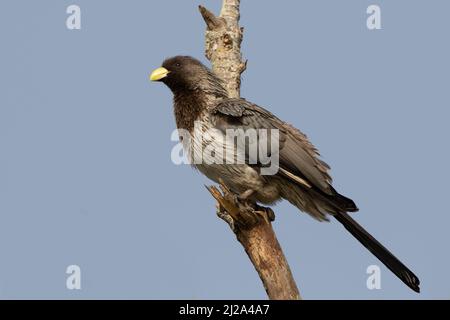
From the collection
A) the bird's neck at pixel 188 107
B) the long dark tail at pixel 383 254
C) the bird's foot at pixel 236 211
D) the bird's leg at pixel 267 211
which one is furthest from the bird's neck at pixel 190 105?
the long dark tail at pixel 383 254

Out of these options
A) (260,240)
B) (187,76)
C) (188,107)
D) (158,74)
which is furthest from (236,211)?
(158,74)

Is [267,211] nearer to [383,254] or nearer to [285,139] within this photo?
[285,139]

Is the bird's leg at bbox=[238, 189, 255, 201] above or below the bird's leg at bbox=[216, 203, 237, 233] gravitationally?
above

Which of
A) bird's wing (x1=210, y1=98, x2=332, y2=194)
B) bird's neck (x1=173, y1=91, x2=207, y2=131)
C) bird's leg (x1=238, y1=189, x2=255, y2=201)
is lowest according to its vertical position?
bird's leg (x1=238, y1=189, x2=255, y2=201)

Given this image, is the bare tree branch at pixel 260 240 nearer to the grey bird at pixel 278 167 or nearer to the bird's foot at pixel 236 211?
the bird's foot at pixel 236 211

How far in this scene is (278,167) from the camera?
336 inches

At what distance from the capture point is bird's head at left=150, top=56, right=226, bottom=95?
9.36 metres

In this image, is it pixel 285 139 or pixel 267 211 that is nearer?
pixel 285 139

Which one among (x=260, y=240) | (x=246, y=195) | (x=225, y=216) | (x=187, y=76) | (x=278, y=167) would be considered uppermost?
(x=187, y=76)

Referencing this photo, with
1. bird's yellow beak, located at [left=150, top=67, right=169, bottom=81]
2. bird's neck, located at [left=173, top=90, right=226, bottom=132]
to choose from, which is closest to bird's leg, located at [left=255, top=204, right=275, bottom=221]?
bird's neck, located at [left=173, top=90, right=226, bottom=132]

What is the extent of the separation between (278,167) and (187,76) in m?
1.70

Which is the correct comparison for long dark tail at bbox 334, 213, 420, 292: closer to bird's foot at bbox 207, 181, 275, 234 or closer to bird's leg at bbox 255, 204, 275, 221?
bird's leg at bbox 255, 204, 275, 221

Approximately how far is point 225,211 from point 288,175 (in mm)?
754

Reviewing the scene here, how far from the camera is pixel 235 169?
8.55 meters
